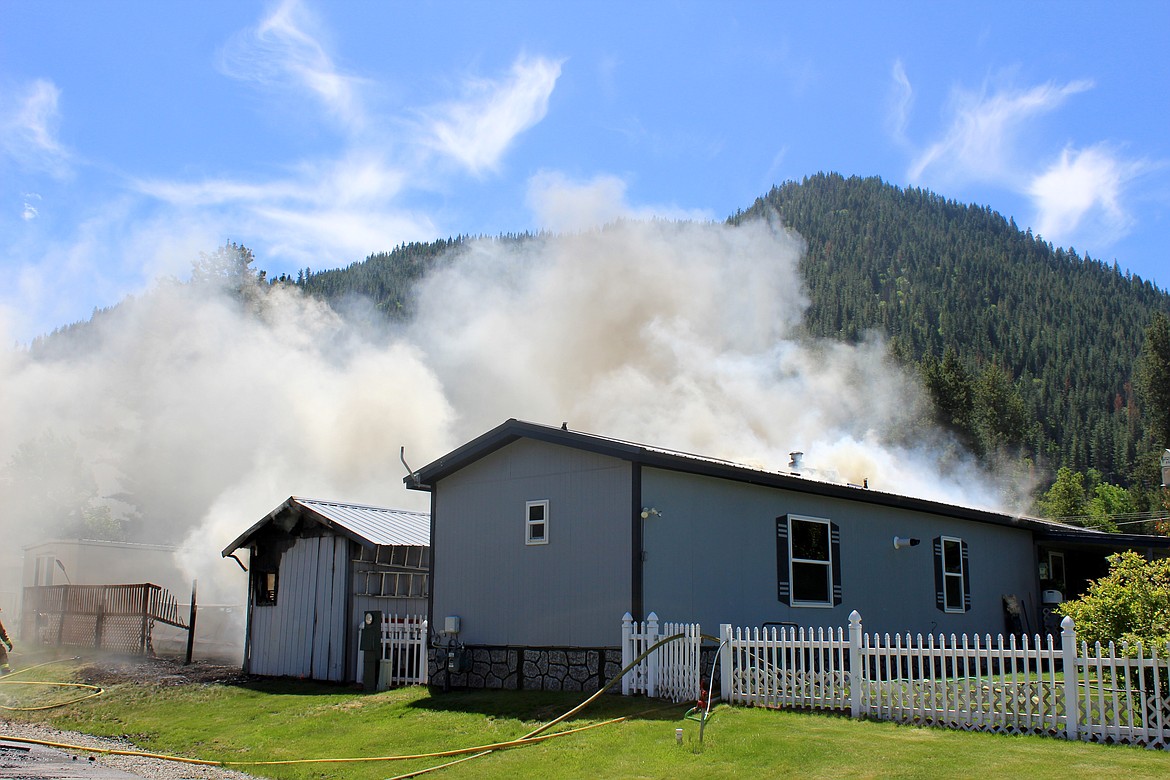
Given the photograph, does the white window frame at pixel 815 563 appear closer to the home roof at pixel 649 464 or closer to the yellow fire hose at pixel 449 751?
the home roof at pixel 649 464

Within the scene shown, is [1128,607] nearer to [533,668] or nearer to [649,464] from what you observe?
[649,464]

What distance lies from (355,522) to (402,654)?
349cm

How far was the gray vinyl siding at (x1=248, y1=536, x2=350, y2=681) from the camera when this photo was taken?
18062 millimetres

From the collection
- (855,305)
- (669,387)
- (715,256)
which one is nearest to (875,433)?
(715,256)

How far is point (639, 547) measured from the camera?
536 inches

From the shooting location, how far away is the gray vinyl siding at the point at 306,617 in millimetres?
18062

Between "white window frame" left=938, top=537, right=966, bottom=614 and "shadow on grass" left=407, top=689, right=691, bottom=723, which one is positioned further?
"white window frame" left=938, top=537, right=966, bottom=614

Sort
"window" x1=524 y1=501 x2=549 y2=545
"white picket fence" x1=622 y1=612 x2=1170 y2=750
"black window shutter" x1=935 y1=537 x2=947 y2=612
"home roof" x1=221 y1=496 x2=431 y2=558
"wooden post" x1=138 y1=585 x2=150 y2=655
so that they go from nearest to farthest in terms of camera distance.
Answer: "white picket fence" x1=622 y1=612 x2=1170 y2=750
"window" x1=524 y1=501 x2=549 y2=545
"home roof" x1=221 y1=496 x2=431 y2=558
"black window shutter" x1=935 y1=537 x2=947 y2=612
"wooden post" x1=138 y1=585 x2=150 y2=655

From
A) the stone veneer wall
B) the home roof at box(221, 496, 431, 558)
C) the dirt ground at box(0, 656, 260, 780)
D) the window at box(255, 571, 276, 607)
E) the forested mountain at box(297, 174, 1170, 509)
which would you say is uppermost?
the forested mountain at box(297, 174, 1170, 509)

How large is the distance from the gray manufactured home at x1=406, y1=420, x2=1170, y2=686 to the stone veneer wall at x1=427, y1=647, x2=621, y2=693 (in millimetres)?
46

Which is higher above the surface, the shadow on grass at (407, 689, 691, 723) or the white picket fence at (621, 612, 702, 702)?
the white picket fence at (621, 612, 702, 702)

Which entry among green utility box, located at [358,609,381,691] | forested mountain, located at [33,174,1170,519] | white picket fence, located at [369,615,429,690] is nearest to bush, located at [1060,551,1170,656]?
white picket fence, located at [369,615,429,690]

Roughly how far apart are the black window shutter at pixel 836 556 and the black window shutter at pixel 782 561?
1065 millimetres

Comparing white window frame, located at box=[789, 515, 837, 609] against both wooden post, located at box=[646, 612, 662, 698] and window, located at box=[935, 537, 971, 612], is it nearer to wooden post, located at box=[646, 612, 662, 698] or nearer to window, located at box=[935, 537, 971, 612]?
window, located at box=[935, 537, 971, 612]
